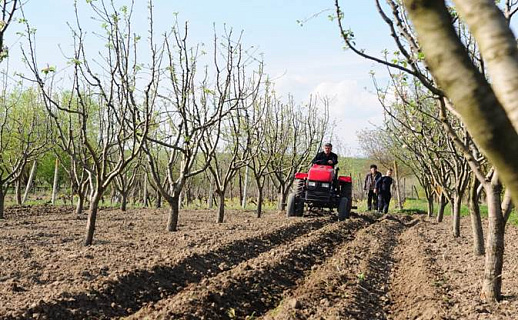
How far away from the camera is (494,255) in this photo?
516 cm

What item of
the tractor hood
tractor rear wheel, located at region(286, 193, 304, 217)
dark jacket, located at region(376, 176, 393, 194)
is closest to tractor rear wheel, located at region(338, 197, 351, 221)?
the tractor hood

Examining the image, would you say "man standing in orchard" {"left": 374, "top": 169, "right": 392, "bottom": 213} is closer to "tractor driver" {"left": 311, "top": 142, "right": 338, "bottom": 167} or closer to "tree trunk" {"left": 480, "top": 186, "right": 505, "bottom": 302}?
"tractor driver" {"left": 311, "top": 142, "right": 338, "bottom": 167}

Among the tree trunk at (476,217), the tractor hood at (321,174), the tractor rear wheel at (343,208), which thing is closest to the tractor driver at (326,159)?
the tractor hood at (321,174)

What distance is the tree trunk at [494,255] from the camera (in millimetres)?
5152

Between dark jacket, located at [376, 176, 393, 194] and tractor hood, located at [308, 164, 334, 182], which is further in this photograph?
dark jacket, located at [376, 176, 393, 194]

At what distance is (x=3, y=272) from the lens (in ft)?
20.6

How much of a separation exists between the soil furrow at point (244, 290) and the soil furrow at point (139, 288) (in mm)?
309

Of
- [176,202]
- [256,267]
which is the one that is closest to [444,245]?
[256,267]

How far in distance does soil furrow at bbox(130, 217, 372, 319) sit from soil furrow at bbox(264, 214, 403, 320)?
8.8 inches

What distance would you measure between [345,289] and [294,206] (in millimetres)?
7969

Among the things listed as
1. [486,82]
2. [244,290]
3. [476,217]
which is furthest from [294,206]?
[486,82]

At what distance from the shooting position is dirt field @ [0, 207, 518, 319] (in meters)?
5.01

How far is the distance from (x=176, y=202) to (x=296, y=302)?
5653 mm

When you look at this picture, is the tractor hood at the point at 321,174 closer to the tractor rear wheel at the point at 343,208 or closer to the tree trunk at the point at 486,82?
the tractor rear wheel at the point at 343,208
